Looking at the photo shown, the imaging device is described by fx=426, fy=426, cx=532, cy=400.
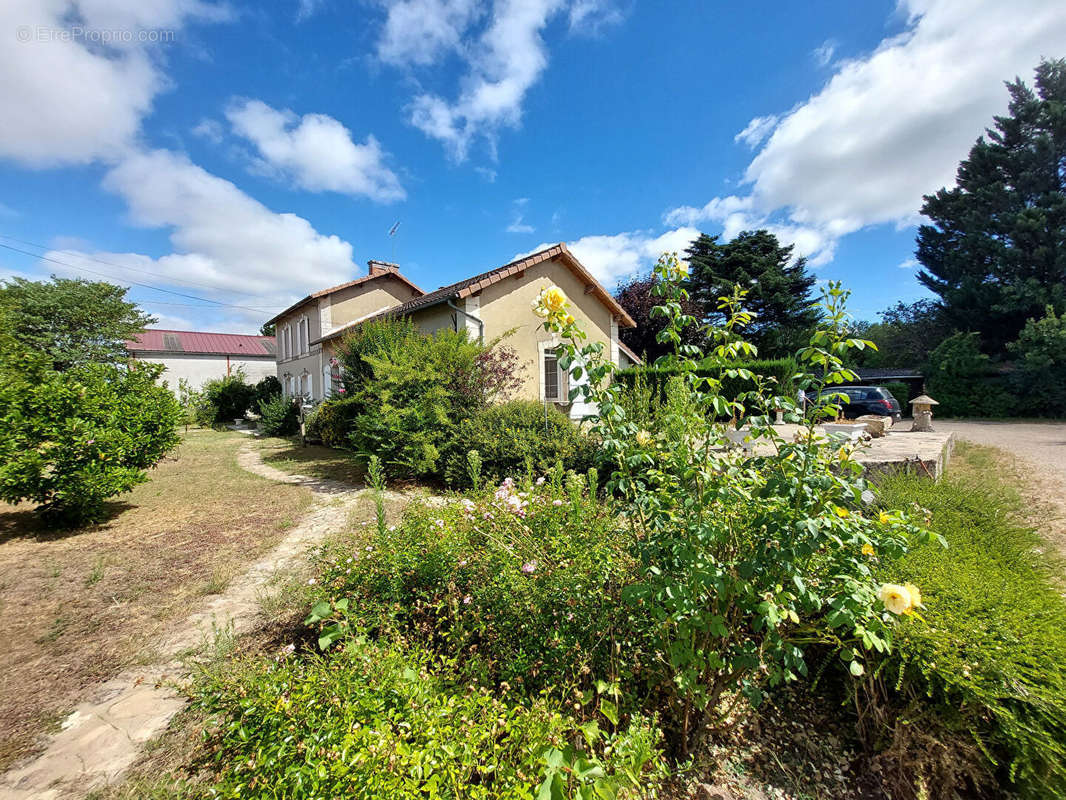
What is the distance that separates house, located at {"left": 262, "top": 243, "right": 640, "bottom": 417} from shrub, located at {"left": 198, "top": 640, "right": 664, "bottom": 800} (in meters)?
6.20

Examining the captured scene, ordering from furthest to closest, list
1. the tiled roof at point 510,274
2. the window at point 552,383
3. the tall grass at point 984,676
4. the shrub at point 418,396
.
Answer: the window at point 552,383 < the tiled roof at point 510,274 < the shrub at point 418,396 < the tall grass at point 984,676

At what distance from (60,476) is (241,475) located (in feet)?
13.1

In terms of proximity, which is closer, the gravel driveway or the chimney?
the gravel driveway

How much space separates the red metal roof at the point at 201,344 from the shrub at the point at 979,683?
129 feet

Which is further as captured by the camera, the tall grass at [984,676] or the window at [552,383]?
the window at [552,383]

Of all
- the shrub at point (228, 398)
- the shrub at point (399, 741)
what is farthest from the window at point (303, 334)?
the shrub at point (399, 741)

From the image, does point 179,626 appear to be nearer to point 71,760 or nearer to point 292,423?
point 71,760

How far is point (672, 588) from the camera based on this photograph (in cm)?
159

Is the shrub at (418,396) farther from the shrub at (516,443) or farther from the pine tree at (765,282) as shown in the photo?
the pine tree at (765,282)

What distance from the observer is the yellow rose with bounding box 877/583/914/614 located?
131 centimetres

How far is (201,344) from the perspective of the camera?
1314 inches

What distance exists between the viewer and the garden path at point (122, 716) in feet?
6.01

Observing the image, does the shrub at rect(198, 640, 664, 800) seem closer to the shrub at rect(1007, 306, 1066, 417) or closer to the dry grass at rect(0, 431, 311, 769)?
the dry grass at rect(0, 431, 311, 769)

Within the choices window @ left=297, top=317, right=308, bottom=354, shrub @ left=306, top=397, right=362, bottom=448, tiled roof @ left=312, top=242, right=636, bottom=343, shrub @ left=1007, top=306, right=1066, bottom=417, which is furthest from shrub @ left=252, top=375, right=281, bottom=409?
shrub @ left=1007, top=306, right=1066, bottom=417
